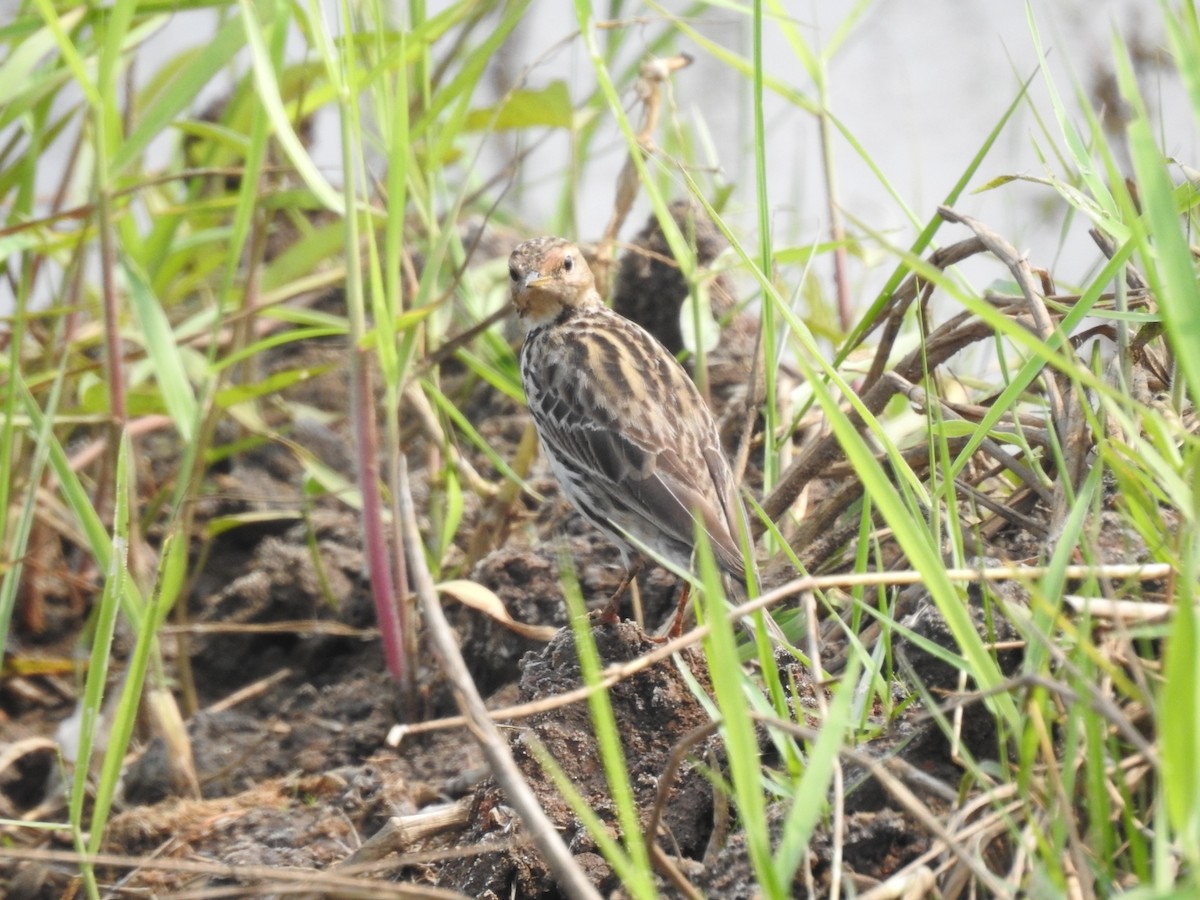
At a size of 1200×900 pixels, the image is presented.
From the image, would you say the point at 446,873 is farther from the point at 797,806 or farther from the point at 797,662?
the point at 797,806

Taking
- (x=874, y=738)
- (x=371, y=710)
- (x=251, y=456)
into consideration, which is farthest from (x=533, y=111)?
(x=874, y=738)

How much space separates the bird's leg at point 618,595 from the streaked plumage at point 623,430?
1cm

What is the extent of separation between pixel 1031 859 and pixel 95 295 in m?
5.79

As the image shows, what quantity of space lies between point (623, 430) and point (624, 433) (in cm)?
1

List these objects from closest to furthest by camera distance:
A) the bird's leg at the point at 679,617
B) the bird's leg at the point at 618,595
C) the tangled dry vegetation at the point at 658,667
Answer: the tangled dry vegetation at the point at 658,667, the bird's leg at the point at 618,595, the bird's leg at the point at 679,617

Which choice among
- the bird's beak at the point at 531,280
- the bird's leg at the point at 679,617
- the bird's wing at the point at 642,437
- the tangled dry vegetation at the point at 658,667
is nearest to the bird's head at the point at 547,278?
the bird's beak at the point at 531,280

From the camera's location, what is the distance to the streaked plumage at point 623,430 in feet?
13.3

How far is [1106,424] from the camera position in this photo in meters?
2.93

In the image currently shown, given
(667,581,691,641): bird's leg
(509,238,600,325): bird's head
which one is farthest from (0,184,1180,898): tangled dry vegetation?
(509,238,600,325): bird's head

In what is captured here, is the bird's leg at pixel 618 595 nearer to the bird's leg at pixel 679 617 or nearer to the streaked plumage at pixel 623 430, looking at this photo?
the streaked plumage at pixel 623 430

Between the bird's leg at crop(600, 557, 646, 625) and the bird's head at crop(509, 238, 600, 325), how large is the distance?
1085 mm

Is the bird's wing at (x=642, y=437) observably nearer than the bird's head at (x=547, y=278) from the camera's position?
Yes

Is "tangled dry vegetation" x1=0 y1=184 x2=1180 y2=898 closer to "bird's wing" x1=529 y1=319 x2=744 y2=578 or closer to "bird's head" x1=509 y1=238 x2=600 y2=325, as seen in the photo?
"bird's wing" x1=529 y1=319 x2=744 y2=578

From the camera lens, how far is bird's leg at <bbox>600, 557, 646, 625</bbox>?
11.9ft
